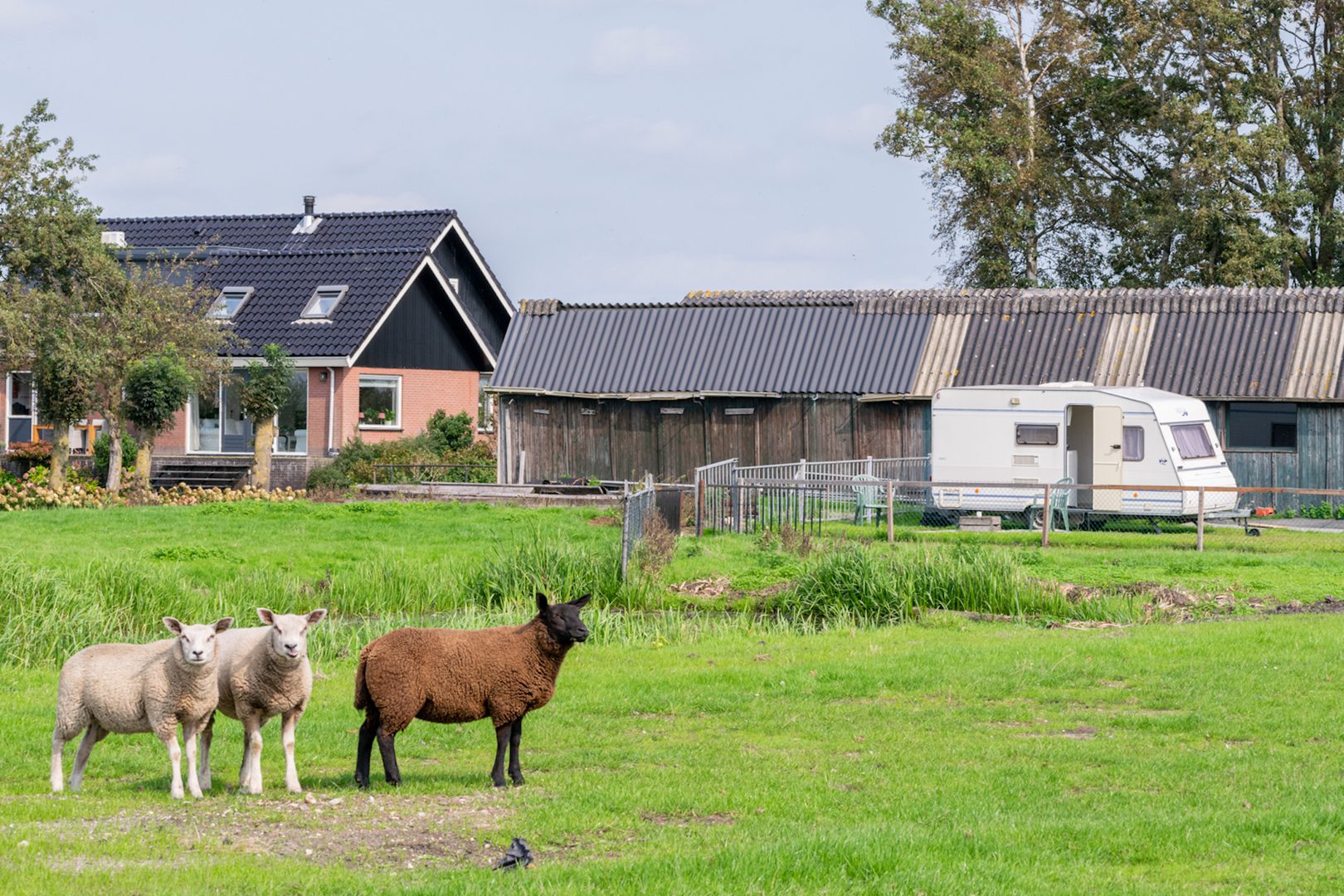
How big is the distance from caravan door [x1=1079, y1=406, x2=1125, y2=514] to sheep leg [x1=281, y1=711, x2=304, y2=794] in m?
20.2

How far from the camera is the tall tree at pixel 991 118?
44312mm

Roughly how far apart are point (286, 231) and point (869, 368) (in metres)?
21.5

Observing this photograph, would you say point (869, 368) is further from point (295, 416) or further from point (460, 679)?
point (460, 679)

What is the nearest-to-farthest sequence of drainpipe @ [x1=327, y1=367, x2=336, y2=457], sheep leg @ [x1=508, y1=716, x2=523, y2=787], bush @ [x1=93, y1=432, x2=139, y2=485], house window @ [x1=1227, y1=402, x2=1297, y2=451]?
sheep leg @ [x1=508, y1=716, x2=523, y2=787] < house window @ [x1=1227, y1=402, x2=1297, y2=451] < bush @ [x1=93, y1=432, x2=139, y2=485] < drainpipe @ [x1=327, y1=367, x2=336, y2=457]

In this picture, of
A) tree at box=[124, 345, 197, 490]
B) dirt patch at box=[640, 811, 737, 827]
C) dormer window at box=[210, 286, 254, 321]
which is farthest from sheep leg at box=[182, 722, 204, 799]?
dormer window at box=[210, 286, 254, 321]

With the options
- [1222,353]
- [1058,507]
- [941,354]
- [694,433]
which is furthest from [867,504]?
[1222,353]

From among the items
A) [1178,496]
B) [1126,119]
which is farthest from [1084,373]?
[1126,119]

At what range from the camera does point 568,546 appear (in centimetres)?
2119

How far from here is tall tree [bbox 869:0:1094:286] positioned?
44312 mm

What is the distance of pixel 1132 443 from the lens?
28.1m

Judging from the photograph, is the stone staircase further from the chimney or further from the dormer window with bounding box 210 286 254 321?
the chimney

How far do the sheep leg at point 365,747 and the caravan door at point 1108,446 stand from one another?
1978cm

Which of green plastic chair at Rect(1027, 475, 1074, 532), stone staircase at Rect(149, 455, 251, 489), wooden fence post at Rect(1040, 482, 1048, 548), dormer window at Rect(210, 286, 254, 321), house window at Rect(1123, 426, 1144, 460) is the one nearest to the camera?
wooden fence post at Rect(1040, 482, 1048, 548)

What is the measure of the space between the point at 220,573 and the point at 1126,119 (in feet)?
107
